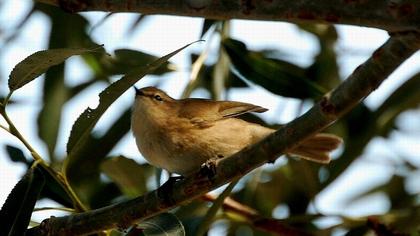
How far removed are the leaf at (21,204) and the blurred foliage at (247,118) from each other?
0.57m

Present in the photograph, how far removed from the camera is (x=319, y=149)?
4363 millimetres

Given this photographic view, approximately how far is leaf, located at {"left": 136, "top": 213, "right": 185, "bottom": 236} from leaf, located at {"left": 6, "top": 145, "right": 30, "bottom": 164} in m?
0.59

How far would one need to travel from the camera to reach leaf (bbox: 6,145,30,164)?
339 centimetres

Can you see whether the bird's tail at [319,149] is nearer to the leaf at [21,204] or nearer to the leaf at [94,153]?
the leaf at [94,153]

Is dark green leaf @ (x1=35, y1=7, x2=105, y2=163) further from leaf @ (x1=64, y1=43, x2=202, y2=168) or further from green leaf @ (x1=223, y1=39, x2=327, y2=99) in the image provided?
leaf @ (x1=64, y1=43, x2=202, y2=168)

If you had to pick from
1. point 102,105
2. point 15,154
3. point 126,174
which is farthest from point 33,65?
point 126,174

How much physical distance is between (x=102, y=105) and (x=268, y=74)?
121 cm

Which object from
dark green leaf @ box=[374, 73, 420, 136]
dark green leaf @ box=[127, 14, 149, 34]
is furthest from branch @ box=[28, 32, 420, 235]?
dark green leaf @ box=[127, 14, 149, 34]

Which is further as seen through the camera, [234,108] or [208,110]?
[208,110]

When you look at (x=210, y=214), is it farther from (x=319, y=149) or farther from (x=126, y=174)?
(x=319, y=149)

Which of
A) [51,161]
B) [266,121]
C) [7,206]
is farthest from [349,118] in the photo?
[7,206]

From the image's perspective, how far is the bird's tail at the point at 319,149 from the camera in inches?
171

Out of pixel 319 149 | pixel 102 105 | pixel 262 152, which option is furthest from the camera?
pixel 319 149

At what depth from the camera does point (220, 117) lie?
4141 mm
